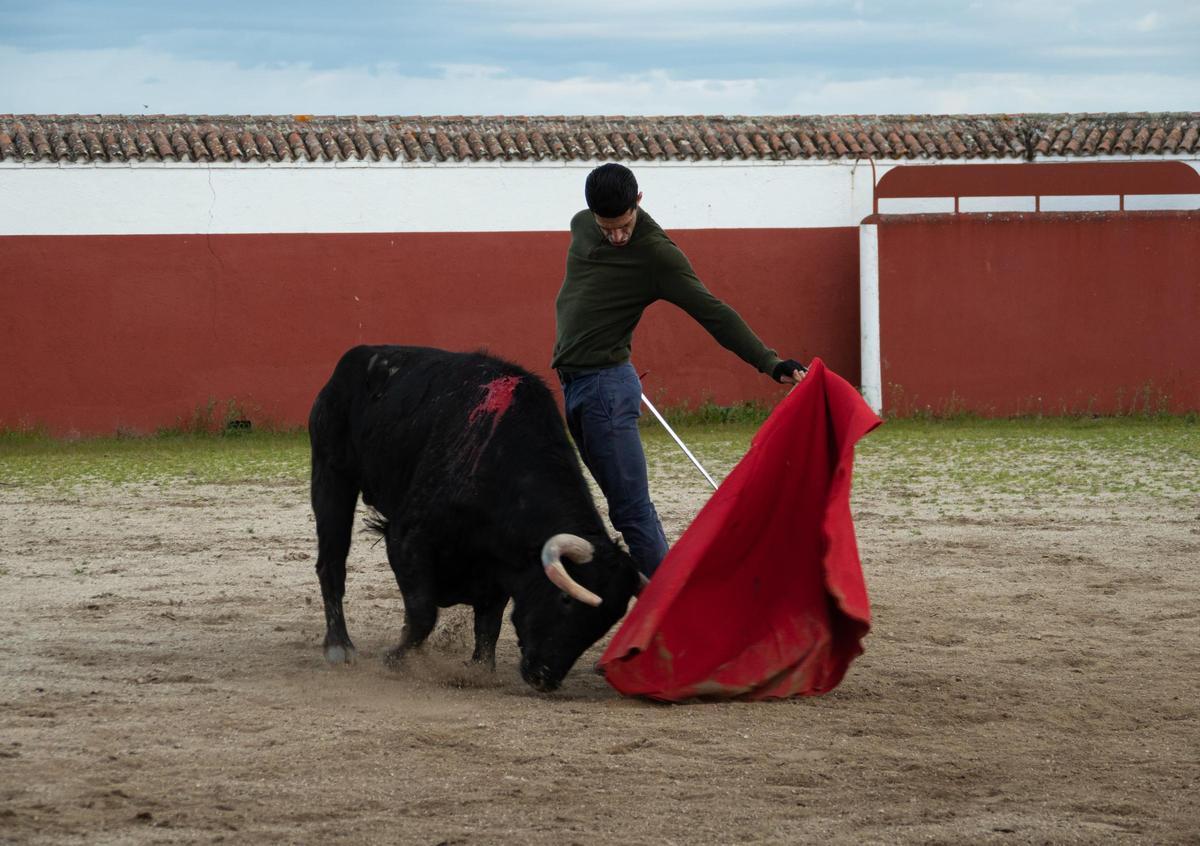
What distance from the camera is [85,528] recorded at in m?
8.73

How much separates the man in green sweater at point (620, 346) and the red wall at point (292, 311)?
11.2m

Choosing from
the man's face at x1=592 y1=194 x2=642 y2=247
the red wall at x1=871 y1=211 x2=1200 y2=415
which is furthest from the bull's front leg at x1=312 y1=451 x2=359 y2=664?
the red wall at x1=871 y1=211 x2=1200 y2=415

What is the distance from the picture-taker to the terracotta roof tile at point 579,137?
52.0 feet

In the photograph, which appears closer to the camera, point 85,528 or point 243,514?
point 85,528

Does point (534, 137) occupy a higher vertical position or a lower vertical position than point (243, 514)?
higher

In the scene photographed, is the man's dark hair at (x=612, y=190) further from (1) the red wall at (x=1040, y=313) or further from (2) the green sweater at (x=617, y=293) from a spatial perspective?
(1) the red wall at (x=1040, y=313)

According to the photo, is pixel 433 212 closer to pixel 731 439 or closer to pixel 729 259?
pixel 729 259

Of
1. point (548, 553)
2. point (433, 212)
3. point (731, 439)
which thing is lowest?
point (731, 439)

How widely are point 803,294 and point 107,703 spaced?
1316cm

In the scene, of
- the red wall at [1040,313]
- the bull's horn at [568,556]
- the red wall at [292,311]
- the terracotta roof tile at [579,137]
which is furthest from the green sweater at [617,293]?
the red wall at [1040,313]

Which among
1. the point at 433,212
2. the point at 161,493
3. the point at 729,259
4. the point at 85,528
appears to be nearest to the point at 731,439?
the point at 729,259

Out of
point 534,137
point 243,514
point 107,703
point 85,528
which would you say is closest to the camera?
point 107,703

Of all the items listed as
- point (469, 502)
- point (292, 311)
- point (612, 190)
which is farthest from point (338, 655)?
point (292, 311)

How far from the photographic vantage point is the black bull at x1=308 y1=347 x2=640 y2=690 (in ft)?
15.1
